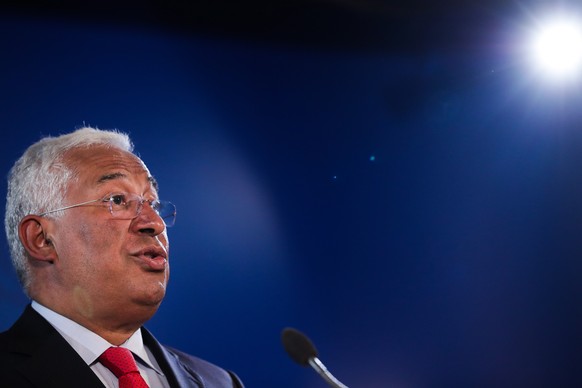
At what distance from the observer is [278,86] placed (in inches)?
113

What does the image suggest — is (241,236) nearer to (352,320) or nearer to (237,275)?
(237,275)

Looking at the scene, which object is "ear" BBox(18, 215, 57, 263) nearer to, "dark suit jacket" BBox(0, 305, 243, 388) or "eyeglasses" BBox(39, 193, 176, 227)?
"eyeglasses" BBox(39, 193, 176, 227)

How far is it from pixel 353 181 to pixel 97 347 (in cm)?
142

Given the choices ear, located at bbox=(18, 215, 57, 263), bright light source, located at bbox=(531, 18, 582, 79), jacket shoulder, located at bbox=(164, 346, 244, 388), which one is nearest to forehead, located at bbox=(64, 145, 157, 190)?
ear, located at bbox=(18, 215, 57, 263)

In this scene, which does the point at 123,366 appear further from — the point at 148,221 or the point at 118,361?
the point at 148,221

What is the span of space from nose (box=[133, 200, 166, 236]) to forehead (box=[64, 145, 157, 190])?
0.09 metres

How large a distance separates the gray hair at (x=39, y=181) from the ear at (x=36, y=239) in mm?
25

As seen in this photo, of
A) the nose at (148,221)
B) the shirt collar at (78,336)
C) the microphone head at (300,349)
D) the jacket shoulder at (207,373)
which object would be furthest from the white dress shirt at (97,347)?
the microphone head at (300,349)

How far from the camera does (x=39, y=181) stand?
1866 millimetres

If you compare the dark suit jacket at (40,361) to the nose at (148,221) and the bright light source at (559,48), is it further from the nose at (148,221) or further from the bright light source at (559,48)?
the bright light source at (559,48)

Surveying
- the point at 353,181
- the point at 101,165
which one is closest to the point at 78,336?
the point at 101,165

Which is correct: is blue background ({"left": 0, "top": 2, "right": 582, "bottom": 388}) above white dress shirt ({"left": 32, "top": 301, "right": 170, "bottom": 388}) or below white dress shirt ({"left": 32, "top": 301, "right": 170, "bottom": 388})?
above

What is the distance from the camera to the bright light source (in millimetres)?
2887

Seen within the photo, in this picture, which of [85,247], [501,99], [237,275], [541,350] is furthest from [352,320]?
A: [85,247]
